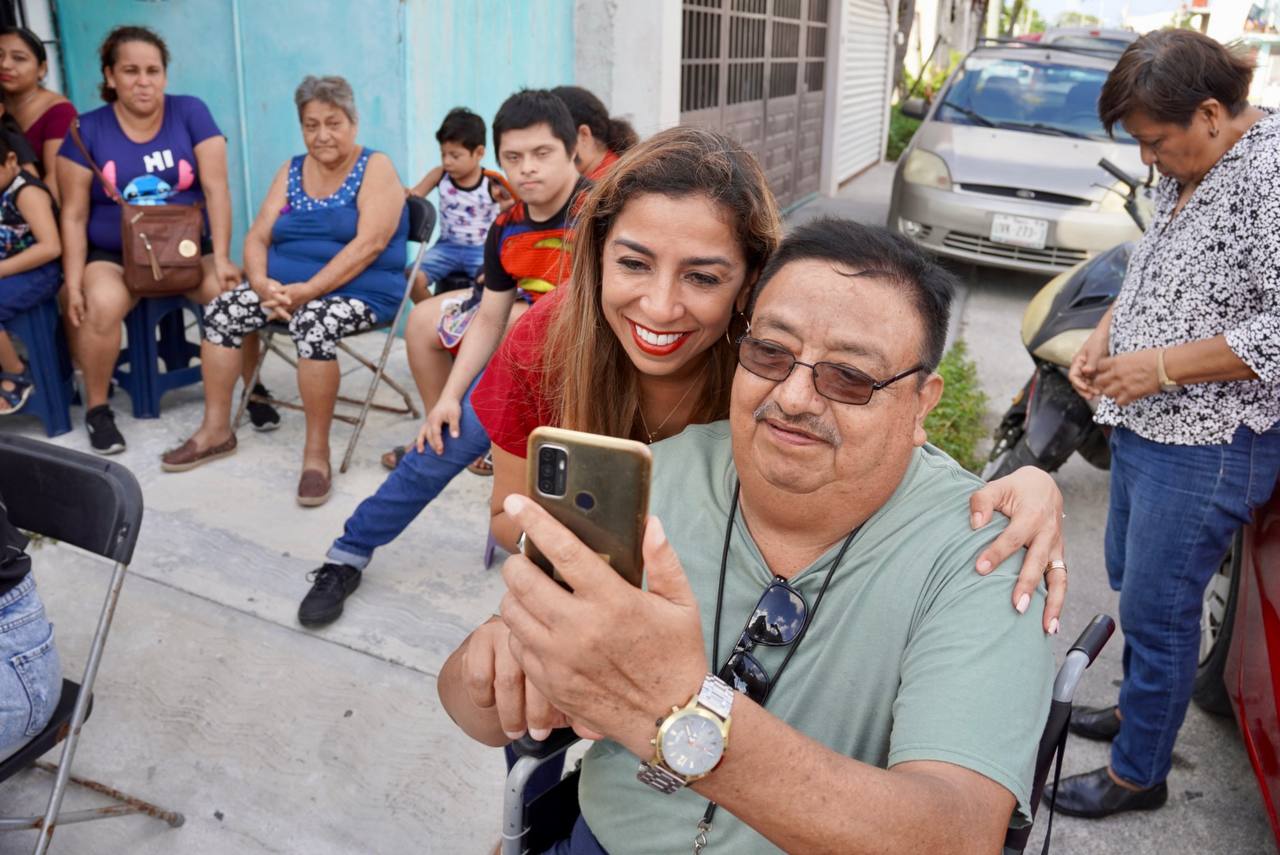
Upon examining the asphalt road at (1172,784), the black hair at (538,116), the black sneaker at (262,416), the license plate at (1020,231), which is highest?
the black hair at (538,116)

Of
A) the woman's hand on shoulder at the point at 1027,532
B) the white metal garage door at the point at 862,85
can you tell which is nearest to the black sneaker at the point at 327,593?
the woman's hand on shoulder at the point at 1027,532

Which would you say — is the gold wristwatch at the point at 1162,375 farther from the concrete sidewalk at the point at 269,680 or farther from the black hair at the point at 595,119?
the black hair at the point at 595,119

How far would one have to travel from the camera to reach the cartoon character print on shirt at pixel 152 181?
15.7ft

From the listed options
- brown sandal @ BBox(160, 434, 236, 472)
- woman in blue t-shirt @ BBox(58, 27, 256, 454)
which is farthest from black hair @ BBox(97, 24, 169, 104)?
brown sandal @ BBox(160, 434, 236, 472)

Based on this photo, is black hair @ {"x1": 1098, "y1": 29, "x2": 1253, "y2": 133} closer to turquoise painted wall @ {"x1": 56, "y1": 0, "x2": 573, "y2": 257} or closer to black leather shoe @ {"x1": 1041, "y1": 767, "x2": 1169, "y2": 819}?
black leather shoe @ {"x1": 1041, "y1": 767, "x2": 1169, "y2": 819}

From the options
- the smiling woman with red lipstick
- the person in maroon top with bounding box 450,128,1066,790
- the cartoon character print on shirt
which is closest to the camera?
the person in maroon top with bounding box 450,128,1066,790

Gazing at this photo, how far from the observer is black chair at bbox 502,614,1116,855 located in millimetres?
1493

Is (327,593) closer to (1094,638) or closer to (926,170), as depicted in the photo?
(1094,638)

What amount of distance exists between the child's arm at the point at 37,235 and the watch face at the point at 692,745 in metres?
4.58

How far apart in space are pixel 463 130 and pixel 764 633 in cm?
416

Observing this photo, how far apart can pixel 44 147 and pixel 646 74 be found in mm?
3574

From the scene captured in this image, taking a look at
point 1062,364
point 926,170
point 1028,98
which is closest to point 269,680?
point 1062,364

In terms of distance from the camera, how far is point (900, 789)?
46.3 inches

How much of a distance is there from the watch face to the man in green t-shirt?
35 mm
